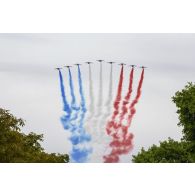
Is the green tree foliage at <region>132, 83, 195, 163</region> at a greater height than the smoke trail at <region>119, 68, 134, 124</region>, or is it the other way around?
the smoke trail at <region>119, 68, 134, 124</region>

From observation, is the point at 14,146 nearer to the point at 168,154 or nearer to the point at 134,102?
the point at 168,154

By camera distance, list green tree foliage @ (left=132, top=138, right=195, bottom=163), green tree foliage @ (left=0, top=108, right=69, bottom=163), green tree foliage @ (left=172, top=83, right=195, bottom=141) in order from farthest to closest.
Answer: green tree foliage @ (left=172, top=83, right=195, bottom=141)
green tree foliage @ (left=132, top=138, right=195, bottom=163)
green tree foliage @ (left=0, top=108, right=69, bottom=163)

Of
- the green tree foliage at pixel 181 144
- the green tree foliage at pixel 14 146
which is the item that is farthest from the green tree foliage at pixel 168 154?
the green tree foliage at pixel 14 146

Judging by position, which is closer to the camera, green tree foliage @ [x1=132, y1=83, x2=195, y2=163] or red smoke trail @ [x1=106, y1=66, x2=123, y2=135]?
green tree foliage @ [x1=132, y1=83, x2=195, y2=163]

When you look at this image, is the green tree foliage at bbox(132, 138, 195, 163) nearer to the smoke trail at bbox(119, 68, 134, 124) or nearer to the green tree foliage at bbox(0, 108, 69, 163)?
the smoke trail at bbox(119, 68, 134, 124)

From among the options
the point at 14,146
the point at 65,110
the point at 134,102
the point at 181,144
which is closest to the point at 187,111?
the point at 181,144

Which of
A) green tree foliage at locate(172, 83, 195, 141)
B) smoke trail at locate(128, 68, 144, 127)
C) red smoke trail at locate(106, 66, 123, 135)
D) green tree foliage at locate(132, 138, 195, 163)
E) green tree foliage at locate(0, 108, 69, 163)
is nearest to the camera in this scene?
green tree foliage at locate(0, 108, 69, 163)

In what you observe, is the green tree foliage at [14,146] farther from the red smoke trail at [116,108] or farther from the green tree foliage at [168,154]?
the red smoke trail at [116,108]

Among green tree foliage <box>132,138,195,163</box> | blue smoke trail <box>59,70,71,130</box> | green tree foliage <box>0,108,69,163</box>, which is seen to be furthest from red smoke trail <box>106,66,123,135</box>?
green tree foliage <box>0,108,69,163</box>
